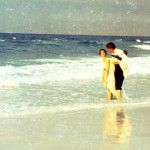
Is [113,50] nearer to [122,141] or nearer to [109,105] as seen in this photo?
[109,105]

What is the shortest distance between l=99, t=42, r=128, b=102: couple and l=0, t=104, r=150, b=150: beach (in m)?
1.35

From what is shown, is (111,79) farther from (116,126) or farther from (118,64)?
(116,126)

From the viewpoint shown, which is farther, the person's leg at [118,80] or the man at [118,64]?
the person's leg at [118,80]

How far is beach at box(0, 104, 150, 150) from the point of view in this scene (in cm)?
621

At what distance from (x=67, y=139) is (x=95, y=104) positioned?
3887 mm

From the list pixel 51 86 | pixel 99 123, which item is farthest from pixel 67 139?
pixel 51 86

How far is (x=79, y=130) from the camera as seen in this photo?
7.23 metres

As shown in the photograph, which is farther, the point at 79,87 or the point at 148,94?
the point at 79,87

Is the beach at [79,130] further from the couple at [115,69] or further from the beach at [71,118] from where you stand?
the couple at [115,69]

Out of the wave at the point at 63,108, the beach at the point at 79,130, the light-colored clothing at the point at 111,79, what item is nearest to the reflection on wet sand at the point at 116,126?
the beach at the point at 79,130

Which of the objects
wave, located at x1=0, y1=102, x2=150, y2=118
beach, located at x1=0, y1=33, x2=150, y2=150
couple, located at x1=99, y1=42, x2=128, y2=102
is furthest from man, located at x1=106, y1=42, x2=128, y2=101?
wave, located at x1=0, y1=102, x2=150, y2=118

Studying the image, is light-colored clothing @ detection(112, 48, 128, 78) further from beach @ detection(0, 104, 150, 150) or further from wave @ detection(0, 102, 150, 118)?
beach @ detection(0, 104, 150, 150)

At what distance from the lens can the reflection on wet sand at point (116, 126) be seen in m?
6.63

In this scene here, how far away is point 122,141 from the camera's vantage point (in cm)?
640
